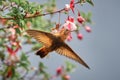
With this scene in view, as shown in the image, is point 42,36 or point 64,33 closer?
point 42,36

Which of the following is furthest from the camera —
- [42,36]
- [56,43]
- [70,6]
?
[70,6]

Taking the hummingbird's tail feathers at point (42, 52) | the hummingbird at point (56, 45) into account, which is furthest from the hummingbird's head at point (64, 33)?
the hummingbird's tail feathers at point (42, 52)

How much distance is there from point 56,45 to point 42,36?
0.41 ft

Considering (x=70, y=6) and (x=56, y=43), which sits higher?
(x=70, y=6)

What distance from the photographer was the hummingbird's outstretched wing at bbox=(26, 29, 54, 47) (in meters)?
1.50

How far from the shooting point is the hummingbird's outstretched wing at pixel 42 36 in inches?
59.2

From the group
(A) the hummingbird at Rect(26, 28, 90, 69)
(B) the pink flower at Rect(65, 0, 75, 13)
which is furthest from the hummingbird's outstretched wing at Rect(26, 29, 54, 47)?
(B) the pink flower at Rect(65, 0, 75, 13)

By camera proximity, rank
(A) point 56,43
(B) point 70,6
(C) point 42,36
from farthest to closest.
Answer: (B) point 70,6 < (A) point 56,43 < (C) point 42,36

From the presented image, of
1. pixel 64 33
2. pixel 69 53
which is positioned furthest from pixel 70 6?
pixel 69 53

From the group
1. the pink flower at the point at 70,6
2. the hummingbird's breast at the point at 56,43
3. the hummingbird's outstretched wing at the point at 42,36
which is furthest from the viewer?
the pink flower at the point at 70,6

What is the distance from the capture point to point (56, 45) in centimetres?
163

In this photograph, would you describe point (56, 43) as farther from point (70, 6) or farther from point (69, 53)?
point (70, 6)

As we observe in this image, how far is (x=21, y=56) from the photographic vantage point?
9.29ft

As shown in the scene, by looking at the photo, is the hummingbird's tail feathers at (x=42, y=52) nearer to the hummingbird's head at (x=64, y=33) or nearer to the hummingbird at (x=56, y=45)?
the hummingbird at (x=56, y=45)
